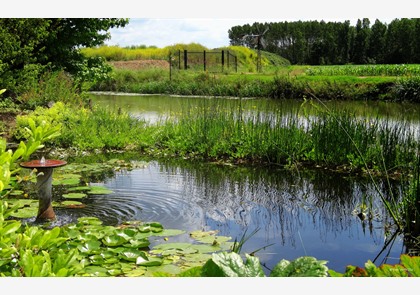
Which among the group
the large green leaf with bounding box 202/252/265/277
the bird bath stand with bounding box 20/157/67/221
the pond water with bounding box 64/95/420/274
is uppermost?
the large green leaf with bounding box 202/252/265/277

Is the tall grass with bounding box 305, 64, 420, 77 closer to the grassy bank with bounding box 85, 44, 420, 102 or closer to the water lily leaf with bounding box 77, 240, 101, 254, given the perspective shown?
the grassy bank with bounding box 85, 44, 420, 102

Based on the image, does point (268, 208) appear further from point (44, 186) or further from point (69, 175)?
point (69, 175)

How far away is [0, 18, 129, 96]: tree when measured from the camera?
9.68 metres

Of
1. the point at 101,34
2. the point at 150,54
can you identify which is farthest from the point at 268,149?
the point at 150,54

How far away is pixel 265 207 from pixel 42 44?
344 inches

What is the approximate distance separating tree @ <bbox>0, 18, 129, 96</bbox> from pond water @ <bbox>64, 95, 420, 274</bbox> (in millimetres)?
4720

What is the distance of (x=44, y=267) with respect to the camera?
5.28 feet

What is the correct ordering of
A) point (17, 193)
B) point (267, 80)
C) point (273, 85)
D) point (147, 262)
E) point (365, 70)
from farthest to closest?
point (365, 70)
point (267, 80)
point (273, 85)
point (17, 193)
point (147, 262)

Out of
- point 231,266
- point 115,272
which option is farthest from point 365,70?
point 231,266

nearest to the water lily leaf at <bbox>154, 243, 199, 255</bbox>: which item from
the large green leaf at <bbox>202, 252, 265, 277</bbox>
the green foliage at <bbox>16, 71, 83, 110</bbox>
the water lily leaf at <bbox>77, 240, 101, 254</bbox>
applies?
the water lily leaf at <bbox>77, 240, 101, 254</bbox>

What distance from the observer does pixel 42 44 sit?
1173 centimetres

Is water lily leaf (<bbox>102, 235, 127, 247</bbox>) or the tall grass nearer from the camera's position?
water lily leaf (<bbox>102, 235, 127, 247</bbox>)

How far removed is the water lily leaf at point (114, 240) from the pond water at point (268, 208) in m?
0.54

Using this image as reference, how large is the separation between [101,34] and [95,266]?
1056cm
